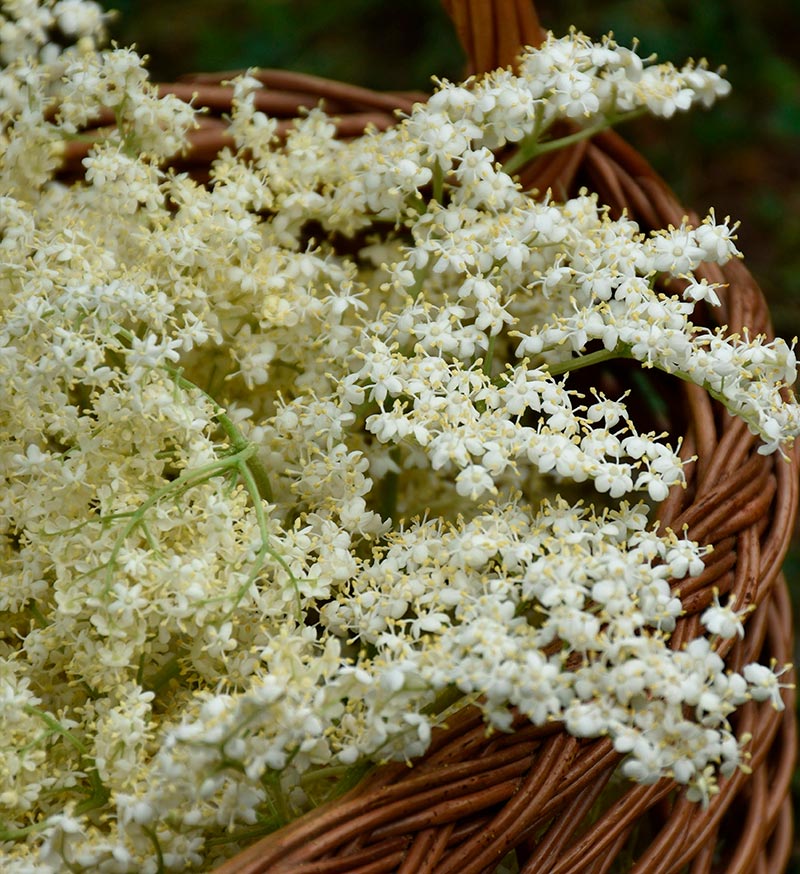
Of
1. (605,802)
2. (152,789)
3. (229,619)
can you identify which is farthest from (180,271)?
(605,802)

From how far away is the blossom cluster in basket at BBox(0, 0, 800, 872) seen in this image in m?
0.62

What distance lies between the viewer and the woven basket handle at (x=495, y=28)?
958 mm

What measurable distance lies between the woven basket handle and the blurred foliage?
2.78 feet

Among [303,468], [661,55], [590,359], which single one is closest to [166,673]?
[303,468]

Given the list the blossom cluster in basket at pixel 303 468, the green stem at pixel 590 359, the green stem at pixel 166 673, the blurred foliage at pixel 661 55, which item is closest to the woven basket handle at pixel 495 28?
the blossom cluster in basket at pixel 303 468

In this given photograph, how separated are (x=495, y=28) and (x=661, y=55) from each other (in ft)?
2.99

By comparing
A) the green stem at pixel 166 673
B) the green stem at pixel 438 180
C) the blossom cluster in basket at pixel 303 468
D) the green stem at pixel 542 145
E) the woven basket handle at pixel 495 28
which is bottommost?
the green stem at pixel 166 673

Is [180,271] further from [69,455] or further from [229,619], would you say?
[229,619]

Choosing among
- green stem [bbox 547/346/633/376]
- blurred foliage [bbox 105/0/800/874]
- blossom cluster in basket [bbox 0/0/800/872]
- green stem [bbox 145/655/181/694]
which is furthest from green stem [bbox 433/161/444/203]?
blurred foliage [bbox 105/0/800/874]

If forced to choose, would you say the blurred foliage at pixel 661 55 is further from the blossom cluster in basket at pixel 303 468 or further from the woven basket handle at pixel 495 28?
the blossom cluster in basket at pixel 303 468

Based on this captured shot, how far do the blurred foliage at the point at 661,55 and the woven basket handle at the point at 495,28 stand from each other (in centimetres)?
85

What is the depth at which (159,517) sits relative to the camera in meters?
0.71

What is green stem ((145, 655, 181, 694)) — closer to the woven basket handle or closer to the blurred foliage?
the woven basket handle

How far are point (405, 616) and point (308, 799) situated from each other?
0.48ft
